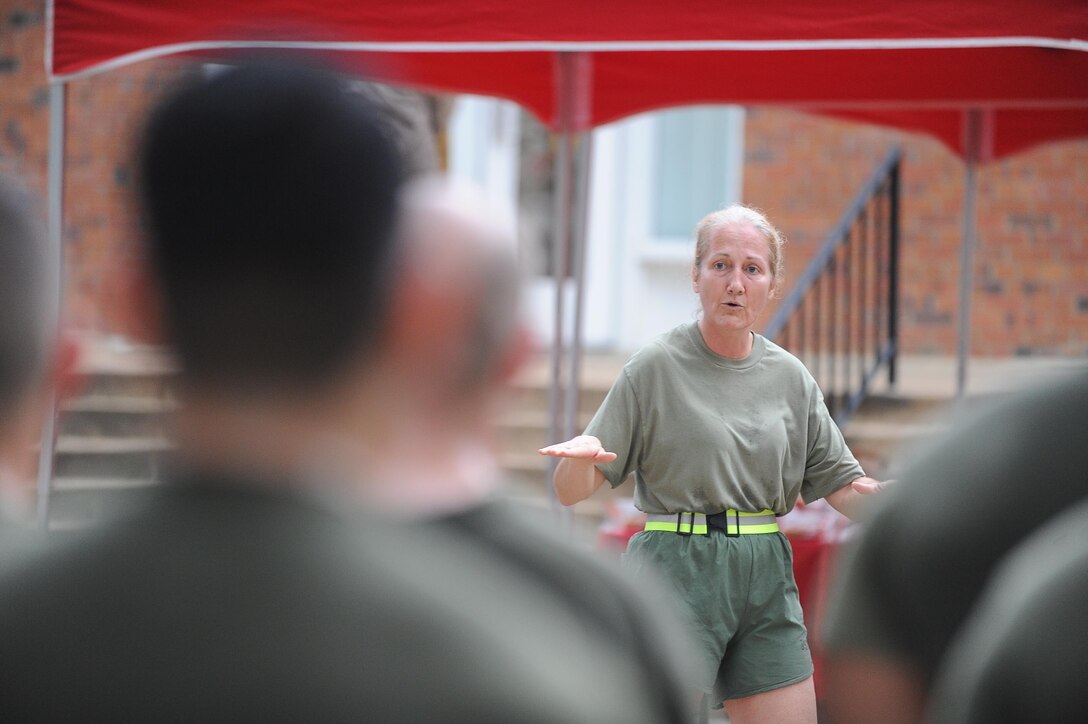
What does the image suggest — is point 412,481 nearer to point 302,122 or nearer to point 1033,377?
point 302,122

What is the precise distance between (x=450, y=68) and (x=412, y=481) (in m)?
4.34

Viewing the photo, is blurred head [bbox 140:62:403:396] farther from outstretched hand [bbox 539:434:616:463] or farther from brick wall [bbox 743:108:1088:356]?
brick wall [bbox 743:108:1088:356]

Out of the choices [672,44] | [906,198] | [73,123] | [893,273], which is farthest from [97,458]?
[906,198]

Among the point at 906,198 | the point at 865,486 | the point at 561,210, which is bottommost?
the point at 865,486

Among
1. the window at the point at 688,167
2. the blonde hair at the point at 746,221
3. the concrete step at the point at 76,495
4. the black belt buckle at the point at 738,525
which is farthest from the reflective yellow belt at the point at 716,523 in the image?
the window at the point at 688,167

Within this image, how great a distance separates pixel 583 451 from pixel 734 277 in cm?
62

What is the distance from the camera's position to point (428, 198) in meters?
1.03

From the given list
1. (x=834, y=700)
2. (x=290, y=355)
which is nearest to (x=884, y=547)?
(x=834, y=700)

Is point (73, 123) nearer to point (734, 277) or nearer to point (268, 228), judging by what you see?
point (734, 277)

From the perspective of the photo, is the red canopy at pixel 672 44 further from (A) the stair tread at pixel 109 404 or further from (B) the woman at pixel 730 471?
(A) the stair tread at pixel 109 404

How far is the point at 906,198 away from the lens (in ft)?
27.4

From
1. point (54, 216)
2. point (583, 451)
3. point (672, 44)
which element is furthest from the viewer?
point (54, 216)

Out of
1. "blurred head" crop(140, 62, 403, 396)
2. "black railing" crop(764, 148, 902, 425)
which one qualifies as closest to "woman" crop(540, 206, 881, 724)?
"blurred head" crop(140, 62, 403, 396)

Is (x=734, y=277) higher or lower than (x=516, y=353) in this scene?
higher
